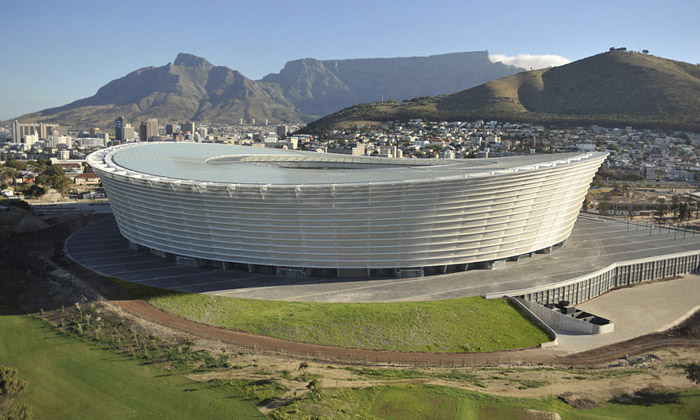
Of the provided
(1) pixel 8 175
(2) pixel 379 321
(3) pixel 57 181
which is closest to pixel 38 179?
(3) pixel 57 181

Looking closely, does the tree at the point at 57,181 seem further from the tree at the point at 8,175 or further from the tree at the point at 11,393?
the tree at the point at 11,393

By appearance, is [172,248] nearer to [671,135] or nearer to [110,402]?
[110,402]

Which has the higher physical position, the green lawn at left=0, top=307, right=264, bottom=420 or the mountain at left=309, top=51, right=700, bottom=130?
the mountain at left=309, top=51, right=700, bottom=130

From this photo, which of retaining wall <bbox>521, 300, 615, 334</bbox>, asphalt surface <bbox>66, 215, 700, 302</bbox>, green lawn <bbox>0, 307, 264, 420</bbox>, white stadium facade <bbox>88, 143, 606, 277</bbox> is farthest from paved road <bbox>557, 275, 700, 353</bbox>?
green lawn <bbox>0, 307, 264, 420</bbox>

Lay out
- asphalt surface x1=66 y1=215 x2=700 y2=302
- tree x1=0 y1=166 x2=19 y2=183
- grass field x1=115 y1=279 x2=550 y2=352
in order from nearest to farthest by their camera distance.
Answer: grass field x1=115 y1=279 x2=550 y2=352
asphalt surface x1=66 y1=215 x2=700 y2=302
tree x1=0 y1=166 x2=19 y2=183

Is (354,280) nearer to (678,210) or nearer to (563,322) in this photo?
(563,322)

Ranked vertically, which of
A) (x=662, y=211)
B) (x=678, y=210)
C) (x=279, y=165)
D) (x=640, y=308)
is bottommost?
(x=640, y=308)

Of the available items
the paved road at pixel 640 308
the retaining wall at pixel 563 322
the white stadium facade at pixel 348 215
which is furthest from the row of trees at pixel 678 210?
the retaining wall at pixel 563 322

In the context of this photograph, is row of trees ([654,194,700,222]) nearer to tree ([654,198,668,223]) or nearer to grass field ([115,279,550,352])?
tree ([654,198,668,223])

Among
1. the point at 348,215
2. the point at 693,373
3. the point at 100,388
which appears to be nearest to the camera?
the point at 100,388
